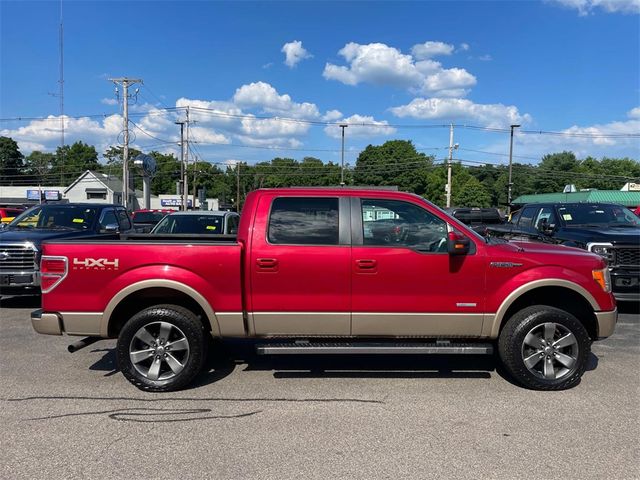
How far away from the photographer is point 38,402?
443 cm

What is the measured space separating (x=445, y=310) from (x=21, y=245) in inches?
289

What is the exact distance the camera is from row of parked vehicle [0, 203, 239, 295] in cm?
830

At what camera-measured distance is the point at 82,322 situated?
466 centimetres

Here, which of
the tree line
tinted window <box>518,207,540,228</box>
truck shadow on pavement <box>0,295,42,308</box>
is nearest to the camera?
truck shadow on pavement <box>0,295,42,308</box>

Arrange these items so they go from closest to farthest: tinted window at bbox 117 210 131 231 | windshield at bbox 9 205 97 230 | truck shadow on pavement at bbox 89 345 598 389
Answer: truck shadow on pavement at bbox 89 345 598 389 < windshield at bbox 9 205 97 230 < tinted window at bbox 117 210 131 231

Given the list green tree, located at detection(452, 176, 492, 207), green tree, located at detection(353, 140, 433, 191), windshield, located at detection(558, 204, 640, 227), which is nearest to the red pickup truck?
windshield, located at detection(558, 204, 640, 227)

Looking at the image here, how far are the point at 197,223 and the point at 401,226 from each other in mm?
6957

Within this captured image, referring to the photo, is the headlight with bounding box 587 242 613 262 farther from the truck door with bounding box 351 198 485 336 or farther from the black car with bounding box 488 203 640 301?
the truck door with bounding box 351 198 485 336

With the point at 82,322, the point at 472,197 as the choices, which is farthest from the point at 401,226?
the point at 472,197

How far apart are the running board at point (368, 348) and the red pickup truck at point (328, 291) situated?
13 millimetres

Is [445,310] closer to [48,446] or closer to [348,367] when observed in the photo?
[348,367]

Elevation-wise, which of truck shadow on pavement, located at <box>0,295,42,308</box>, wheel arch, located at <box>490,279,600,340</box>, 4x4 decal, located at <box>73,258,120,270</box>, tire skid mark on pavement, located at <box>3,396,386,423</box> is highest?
4x4 decal, located at <box>73,258,120,270</box>

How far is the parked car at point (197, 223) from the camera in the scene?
10477 mm

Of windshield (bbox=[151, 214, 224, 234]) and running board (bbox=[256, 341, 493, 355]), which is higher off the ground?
windshield (bbox=[151, 214, 224, 234])
